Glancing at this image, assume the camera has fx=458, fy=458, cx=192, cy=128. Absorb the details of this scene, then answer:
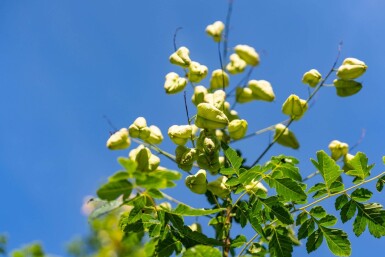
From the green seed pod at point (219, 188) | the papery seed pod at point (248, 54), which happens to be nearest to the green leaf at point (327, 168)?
the green seed pod at point (219, 188)

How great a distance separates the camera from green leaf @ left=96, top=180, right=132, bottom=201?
1.68m

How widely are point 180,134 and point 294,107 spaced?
82 centimetres

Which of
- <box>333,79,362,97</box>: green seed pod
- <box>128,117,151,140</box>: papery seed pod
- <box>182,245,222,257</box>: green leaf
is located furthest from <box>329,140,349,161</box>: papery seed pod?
<box>182,245,222,257</box>: green leaf

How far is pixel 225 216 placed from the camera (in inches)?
102

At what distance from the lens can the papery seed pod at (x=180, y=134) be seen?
8.77 feet

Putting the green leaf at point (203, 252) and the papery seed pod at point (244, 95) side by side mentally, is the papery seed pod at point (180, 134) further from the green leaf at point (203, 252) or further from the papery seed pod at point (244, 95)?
the green leaf at point (203, 252)

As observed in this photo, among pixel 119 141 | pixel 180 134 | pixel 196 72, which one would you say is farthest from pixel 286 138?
pixel 119 141

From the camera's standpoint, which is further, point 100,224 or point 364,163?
point 100,224

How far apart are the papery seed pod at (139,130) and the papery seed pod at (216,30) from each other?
1087 millimetres

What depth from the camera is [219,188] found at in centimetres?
260

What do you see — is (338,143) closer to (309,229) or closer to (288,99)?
(288,99)

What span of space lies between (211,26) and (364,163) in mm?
1680

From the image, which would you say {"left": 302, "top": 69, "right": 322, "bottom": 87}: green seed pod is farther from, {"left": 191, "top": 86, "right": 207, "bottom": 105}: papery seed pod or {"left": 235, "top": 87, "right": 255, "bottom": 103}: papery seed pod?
{"left": 191, "top": 86, "right": 207, "bottom": 105}: papery seed pod

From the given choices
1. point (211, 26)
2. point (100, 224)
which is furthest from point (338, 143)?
point (100, 224)
